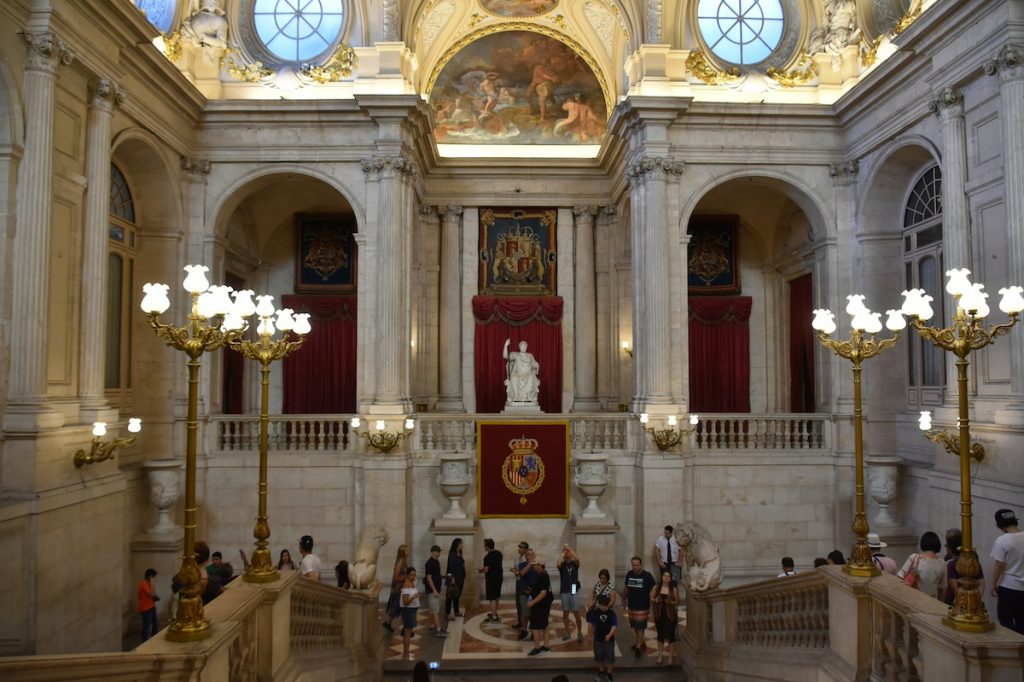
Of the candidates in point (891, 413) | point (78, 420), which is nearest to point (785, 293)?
point (891, 413)

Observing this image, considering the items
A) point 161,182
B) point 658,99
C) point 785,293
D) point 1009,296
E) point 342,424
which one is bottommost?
point 342,424

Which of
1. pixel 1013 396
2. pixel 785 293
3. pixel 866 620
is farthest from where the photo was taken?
pixel 785 293

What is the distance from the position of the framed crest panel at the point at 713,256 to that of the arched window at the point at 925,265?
18.0 feet

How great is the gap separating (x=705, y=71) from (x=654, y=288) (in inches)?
196

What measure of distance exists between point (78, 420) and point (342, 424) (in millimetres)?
5326

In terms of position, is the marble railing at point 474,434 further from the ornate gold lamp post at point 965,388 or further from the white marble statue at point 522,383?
the ornate gold lamp post at point 965,388

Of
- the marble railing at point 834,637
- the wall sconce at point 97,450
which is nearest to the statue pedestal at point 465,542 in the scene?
the marble railing at point 834,637

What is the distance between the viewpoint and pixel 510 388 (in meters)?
16.6

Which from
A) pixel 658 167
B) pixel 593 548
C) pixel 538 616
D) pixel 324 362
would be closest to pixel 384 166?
pixel 658 167

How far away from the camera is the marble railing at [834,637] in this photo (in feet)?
19.2

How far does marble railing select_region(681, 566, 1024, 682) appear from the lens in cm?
584

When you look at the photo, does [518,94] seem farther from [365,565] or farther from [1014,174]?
[365,565]

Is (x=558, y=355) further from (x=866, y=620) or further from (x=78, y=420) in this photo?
(x=866, y=620)

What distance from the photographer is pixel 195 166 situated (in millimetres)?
15688
